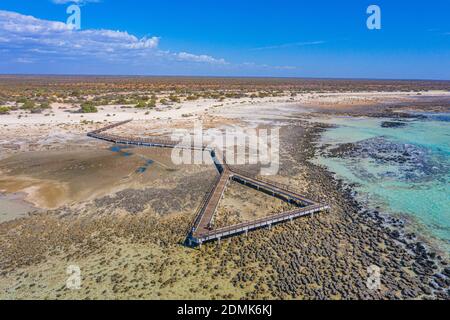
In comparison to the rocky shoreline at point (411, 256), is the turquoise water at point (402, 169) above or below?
above

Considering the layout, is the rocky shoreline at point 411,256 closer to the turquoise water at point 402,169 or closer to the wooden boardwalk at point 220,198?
the turquoise water at point 402,169

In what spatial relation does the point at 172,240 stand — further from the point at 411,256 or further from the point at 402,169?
the point at 402,169

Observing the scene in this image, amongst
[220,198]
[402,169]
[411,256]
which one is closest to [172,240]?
[220,198]

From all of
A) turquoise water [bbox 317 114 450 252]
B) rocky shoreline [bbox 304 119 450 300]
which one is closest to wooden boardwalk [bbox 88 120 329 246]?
rocky shoreline [bbox 304 119 450 300]

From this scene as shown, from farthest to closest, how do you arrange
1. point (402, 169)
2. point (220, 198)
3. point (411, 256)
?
1. point (402, 169)
2. point (220, 198)
3. point (411, 256)

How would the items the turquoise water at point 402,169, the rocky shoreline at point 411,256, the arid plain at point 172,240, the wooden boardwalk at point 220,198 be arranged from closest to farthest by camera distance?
the rocky shoreline at point 411,256 < the arid plain at point 172,240 < the wooden boardwalk at point 220,198 < the turquoise water at point 402,169

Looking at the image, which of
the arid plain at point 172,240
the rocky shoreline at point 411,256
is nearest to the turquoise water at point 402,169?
the rocky shoreline at point 411,256

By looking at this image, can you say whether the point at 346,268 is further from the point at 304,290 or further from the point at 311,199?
the point at 311,199
